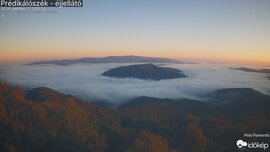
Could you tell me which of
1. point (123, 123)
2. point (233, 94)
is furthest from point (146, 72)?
point (233, 94)

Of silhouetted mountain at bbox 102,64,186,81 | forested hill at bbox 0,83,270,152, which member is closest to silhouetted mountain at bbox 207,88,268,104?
forested hill at bbox 0,83,270,152

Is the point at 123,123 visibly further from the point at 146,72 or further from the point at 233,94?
the point at 233,94

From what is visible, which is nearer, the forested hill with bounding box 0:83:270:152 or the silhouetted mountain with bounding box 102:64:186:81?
the forested hill with bounding box 0:83:270:152

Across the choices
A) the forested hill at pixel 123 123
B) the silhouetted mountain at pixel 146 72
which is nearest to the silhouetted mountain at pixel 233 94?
the forested hill at pixel 123 123

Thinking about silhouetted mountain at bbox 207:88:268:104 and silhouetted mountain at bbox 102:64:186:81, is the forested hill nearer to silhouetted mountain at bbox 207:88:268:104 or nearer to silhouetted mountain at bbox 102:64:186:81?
silhouetted mountain at bbox 207:88:268:104

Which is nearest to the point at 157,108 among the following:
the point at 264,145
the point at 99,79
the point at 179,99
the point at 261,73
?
the point at 179,99

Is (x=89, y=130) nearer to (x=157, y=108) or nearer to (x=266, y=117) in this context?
(x=157, y=108)

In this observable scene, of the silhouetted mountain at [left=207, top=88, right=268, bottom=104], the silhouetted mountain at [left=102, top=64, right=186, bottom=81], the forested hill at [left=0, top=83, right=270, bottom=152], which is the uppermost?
the silhouetted mountain at [left=102, top=64, right=186, bottom=81]
